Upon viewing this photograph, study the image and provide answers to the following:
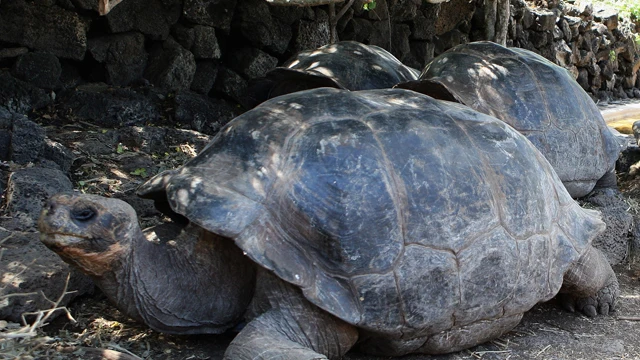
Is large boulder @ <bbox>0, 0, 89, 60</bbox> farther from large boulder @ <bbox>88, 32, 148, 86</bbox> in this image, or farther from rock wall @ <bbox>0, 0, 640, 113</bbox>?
large boulder @ <bbox>88, 32, 148, 86</bbox>

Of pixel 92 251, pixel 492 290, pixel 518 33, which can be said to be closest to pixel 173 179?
pixel 92 251

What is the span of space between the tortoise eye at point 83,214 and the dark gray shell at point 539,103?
2.60m

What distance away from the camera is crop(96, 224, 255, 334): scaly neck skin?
2.54 meters

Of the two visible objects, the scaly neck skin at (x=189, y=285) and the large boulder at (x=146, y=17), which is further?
the large boulder at (x=146, y=17)

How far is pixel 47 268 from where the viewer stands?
283cm

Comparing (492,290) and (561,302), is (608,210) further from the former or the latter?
(492,290)

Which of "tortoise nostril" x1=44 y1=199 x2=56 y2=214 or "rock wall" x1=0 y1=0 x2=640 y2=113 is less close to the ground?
"tortoise nostril" x1=44 y1=199 x2=56 y2=214

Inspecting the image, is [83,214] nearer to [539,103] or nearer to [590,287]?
[590,287]

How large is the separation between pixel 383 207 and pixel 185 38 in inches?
140

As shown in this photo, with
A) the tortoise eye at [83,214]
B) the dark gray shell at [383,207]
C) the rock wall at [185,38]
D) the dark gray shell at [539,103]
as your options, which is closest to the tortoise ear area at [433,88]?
the dark gray shell at [539,103]

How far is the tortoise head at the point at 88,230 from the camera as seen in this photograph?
2219 mm

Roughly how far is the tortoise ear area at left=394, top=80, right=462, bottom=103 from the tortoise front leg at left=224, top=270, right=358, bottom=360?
2.11m

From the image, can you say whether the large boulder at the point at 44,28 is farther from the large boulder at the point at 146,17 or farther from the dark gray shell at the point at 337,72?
the dark gray shell at the point at 337,72

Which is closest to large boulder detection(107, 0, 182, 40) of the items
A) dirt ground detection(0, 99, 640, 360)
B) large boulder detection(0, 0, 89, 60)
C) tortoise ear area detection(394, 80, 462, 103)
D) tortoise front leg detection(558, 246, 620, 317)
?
large boulder detection(0, 0, 89, 60)
